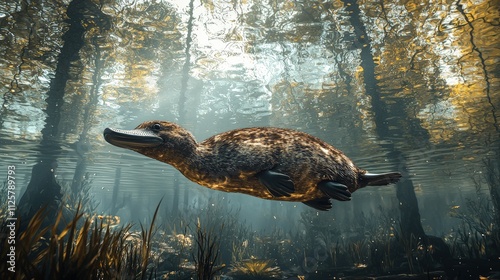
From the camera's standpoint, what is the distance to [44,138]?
19594mm

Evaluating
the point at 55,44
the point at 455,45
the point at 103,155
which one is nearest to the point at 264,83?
the point at 455,45

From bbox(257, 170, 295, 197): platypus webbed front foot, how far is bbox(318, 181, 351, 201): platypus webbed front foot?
1.75 feet

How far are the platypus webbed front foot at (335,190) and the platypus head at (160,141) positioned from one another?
176 cm

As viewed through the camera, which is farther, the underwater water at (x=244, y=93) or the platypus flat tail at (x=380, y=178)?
the underwater water at (x=244, y=93)

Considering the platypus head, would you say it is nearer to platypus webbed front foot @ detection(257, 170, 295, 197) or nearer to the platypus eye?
the platypus eye

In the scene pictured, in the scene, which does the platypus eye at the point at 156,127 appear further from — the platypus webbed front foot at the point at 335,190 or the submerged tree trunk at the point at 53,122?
the submerged tree trunk at the point at 53,122

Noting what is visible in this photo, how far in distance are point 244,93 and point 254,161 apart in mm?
10841

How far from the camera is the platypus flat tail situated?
3.87 metres

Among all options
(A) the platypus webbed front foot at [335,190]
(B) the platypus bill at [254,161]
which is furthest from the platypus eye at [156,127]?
(A) the platypus webbed front foot at [335,190]

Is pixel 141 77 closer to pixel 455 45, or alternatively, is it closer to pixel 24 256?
pixel 24 256

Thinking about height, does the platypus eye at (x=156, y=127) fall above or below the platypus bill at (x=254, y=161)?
above

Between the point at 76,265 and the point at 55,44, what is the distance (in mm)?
9797

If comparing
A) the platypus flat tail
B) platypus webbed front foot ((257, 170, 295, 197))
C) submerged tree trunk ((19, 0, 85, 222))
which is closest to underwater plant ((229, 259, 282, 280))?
submerged tree trunk ((19, 0, 85, 222))

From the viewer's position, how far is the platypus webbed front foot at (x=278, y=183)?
10.1 ft
